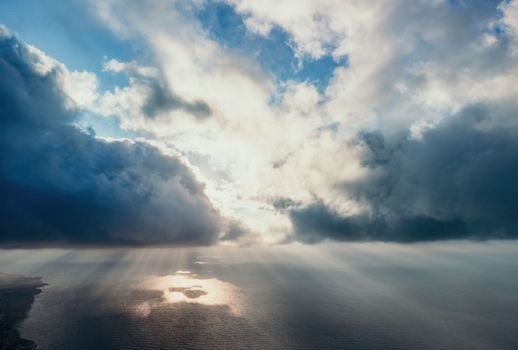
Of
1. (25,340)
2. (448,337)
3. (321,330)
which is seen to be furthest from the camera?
(321,330)

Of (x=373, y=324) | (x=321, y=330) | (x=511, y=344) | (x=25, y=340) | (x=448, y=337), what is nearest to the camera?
(x=25, y=340)

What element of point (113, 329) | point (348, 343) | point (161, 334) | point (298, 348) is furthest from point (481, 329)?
point (113, 329)

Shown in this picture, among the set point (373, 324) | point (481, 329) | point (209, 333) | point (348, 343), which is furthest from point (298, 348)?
point (481, 329)

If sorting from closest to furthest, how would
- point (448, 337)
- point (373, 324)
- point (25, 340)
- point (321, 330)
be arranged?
point (25, 340) < point (448, 337) < point (321, 330) < point (373, 324)

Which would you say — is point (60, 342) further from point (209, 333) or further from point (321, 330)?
point (321, 330)

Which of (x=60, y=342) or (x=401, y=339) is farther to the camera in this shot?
(x=401, y=339)

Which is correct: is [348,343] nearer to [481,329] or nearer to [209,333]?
[209,333]

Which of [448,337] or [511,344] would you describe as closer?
[511,344]

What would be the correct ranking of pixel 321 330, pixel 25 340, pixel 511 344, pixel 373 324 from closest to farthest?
pixel 25 340 < pixel 511 344 < pixel 321 330 < pixel 373 324

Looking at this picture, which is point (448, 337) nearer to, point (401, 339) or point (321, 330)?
point (401, 339)
